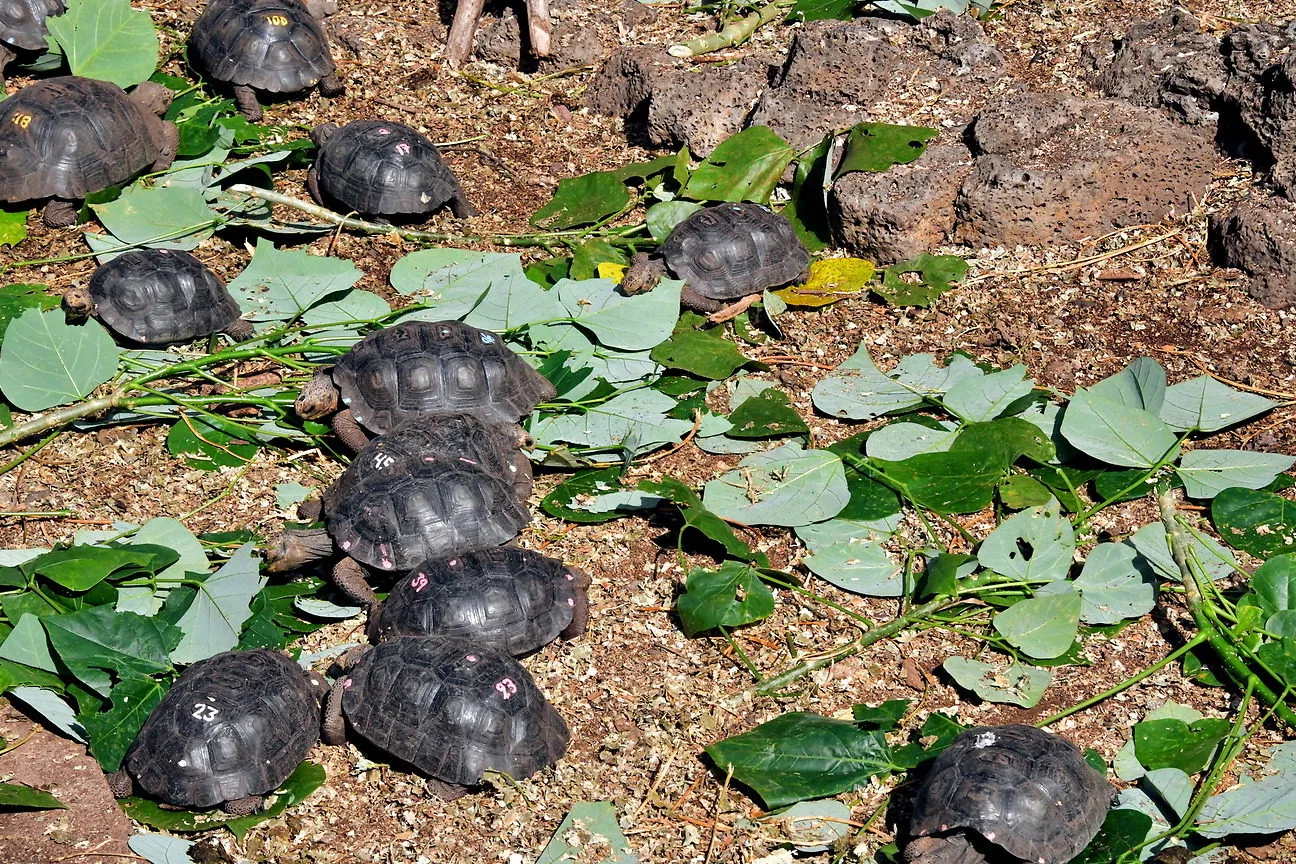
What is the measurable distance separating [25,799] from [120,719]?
305 mm

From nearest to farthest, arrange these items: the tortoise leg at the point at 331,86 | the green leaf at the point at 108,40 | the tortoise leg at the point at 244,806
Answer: the tortoise leg at the point at 244,806 < the green leaf at the point at 108,40 < the tortoise leg at the point at 331,86

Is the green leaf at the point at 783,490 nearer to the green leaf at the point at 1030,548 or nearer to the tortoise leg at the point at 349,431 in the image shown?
the green leaf at the point at 1030,548

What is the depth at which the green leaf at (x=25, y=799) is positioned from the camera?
3.19m

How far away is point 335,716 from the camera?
3.43m

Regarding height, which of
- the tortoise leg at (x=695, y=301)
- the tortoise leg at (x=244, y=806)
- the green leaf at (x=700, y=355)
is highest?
the tortoise leg at (x=695, y=301)

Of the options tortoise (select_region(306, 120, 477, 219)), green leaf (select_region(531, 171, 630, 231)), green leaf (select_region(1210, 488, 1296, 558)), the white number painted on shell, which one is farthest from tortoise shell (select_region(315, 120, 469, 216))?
green leaf (select_region(1210, 488, 1296, 558))

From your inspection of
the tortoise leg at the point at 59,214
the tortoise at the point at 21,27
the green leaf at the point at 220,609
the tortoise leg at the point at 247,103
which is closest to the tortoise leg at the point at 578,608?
the green leaf at the point at 220,609

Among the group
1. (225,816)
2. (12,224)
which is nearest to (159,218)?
(12,224)

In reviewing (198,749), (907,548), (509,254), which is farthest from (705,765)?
(509,254)

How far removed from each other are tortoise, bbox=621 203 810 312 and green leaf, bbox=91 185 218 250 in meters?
1.98

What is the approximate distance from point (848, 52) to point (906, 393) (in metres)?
2.10

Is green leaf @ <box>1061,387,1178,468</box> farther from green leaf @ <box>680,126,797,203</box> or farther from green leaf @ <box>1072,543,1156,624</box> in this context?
green leaf @ <box>680,126,797,203</box>

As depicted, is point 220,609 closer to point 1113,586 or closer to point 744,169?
point 1113,586

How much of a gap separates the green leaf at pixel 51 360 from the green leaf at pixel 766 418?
238cm
